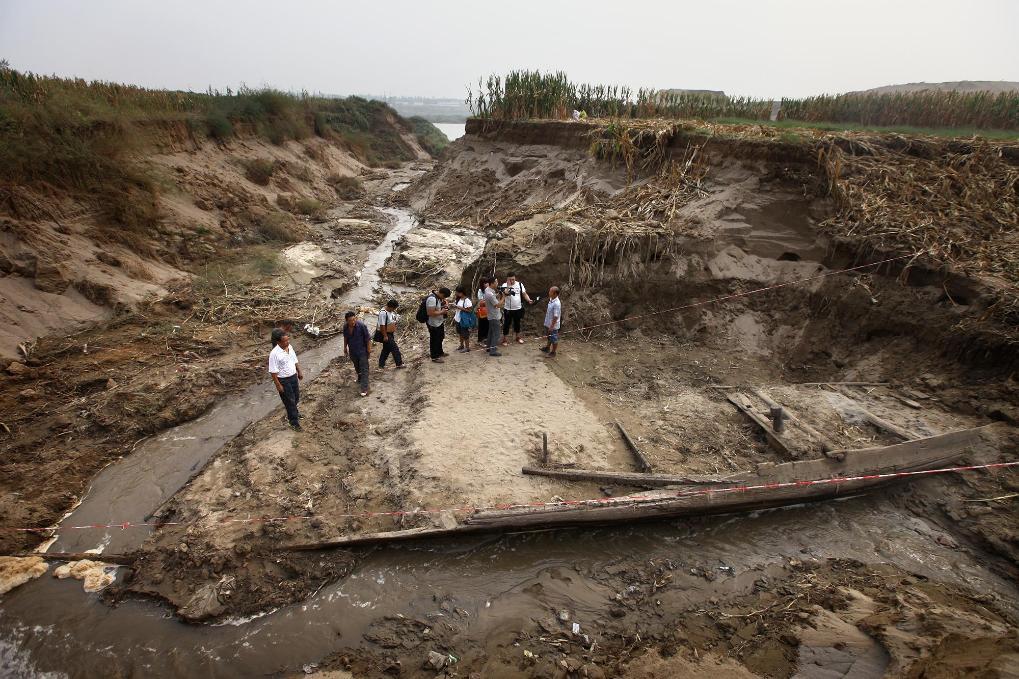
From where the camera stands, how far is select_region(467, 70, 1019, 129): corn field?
14953mm

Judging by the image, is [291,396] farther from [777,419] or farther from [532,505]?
[777,419]

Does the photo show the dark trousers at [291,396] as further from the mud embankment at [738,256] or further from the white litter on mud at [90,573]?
the mud embankment at [738,256]

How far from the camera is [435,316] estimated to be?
8.55 m

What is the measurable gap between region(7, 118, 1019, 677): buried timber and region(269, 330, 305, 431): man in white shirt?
0.39 m

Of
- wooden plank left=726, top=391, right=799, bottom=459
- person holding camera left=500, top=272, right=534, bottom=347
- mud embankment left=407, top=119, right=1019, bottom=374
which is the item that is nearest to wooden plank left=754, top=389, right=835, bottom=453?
wooden plank left=726, top=391, right=799, bottom=459

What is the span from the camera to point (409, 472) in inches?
247

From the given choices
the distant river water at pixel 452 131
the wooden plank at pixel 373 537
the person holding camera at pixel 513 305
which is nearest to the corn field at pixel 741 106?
the person holding camera at pixel 513 305

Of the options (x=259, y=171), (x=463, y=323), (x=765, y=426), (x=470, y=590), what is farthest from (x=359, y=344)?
(x=259, y=171)

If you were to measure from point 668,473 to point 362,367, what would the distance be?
498cm

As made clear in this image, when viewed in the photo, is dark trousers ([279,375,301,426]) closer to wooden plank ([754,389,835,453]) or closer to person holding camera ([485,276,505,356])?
person holding camera ([485,276,505,356])

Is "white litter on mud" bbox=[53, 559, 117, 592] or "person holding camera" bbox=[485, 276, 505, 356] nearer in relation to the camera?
"white litter on mud" bbox=[53, 559, 117, 592]

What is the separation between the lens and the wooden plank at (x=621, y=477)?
584cm

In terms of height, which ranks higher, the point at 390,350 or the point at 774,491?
the point at 390,350

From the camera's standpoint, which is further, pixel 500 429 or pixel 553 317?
pixel 553 317
